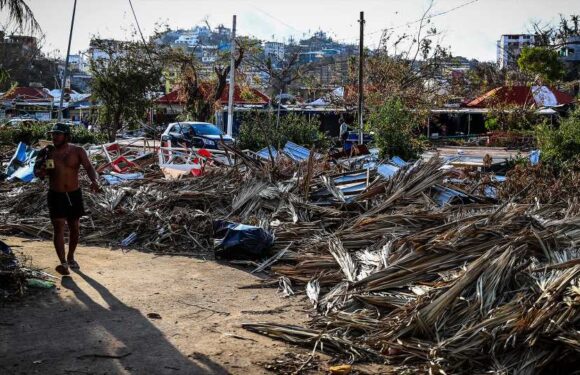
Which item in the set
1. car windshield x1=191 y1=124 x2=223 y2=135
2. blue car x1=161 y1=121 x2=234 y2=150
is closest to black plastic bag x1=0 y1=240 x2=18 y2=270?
blue car x1=161 y1=121 x2=234 y2=150

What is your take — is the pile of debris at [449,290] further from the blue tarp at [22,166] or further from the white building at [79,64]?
the white building at [79,64]

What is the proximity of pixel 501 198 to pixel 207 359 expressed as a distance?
6357 mm

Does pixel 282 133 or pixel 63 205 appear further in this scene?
pixel 282 133

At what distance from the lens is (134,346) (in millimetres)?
5141

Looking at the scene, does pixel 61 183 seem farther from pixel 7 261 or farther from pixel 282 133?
pixel 282 133

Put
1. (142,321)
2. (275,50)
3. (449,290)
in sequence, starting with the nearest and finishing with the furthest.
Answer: (449,290), (142,321), (275,50)

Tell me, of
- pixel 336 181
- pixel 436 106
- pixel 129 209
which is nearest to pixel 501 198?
pixel 336 181

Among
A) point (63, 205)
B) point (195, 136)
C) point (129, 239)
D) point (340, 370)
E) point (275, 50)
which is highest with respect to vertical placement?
point (275, 50)

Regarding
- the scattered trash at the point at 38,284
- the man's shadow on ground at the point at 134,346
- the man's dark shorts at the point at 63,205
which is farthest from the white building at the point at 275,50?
the man's shadow on ground at the point at 134,346

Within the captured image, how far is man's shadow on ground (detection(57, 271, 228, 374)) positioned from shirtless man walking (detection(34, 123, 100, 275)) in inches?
48.5

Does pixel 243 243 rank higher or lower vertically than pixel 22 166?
lower

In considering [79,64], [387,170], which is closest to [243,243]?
[387,170]

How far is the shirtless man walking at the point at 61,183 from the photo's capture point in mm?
7242

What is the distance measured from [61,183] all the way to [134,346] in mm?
2784
